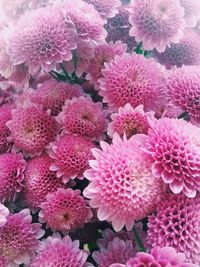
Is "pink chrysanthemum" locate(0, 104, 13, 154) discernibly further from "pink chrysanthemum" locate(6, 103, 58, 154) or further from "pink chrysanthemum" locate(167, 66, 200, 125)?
"pink chrysanthemum" locate(167, 66, 200, 125)

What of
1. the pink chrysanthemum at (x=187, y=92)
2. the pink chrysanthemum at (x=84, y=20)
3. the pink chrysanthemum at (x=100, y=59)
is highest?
the pink chrysanthemum at (x=84, y=20)

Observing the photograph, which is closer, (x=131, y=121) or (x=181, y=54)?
(x=131, y=121)

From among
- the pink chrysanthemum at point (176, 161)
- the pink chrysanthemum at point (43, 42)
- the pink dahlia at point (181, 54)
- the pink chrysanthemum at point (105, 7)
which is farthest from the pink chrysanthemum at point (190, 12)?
the pink chrysanthemum at point (176, 161)

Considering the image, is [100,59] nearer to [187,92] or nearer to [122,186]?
[187,92]

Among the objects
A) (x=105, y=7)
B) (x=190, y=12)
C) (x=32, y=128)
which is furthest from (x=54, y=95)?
(x=190, y=12)

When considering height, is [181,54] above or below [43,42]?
below

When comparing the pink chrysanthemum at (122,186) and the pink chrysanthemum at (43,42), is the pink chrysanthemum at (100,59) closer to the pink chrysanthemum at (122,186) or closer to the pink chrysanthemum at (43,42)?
the pink chrysanthemum at (43,42)
